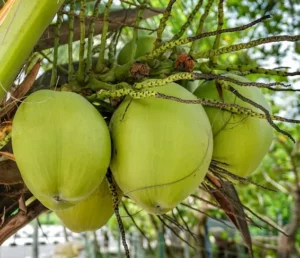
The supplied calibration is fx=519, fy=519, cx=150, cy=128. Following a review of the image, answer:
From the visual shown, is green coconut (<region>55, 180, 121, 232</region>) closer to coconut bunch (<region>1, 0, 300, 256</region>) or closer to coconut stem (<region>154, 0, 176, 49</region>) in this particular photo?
coconut bunch (<region>1, 0, 300, 256</region>)

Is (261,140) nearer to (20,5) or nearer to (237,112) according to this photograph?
(237,112)

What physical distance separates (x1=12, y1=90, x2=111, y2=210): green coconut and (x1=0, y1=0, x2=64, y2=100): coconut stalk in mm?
74

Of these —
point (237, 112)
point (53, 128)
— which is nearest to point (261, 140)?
point (237, 112)

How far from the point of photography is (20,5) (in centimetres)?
51

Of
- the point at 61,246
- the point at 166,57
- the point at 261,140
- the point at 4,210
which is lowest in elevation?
the point at 61,246

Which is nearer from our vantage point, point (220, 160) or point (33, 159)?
point (33, 159)

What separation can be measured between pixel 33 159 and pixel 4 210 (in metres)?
0.24

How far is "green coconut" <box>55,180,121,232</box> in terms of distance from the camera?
27.9 inches

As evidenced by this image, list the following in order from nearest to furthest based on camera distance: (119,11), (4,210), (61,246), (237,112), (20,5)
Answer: (20,5) < (237,112) < (4,210) < (119,11) < (61,246)

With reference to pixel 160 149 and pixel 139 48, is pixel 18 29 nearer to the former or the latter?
pixel 160 149

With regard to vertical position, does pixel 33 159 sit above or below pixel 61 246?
above

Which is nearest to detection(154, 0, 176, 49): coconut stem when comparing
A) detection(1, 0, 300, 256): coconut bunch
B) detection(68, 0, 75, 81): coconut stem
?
detection(1, 0, 300, 256): coconut bunch

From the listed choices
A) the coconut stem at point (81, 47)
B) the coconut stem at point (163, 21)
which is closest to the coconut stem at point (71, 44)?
the coconut stem at point (81, 47)

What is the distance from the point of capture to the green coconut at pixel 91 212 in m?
0.71
